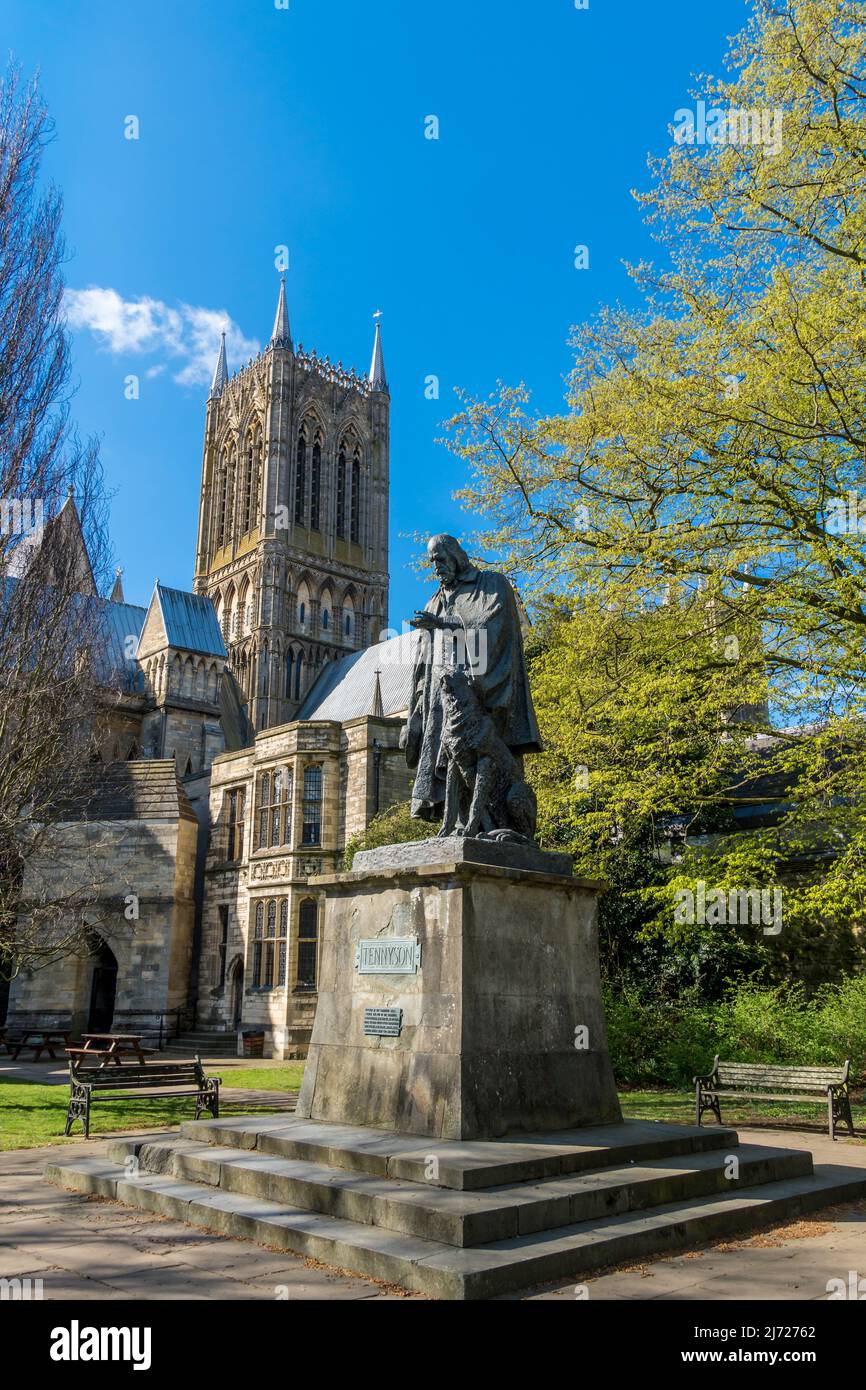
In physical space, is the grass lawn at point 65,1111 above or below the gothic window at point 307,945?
below

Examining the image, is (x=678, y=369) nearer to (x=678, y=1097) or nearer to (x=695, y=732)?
(x=695, y=732)

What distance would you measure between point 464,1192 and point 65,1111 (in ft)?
35.1

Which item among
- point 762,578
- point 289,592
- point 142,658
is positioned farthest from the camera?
point 289,592

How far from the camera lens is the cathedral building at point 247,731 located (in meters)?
28.9

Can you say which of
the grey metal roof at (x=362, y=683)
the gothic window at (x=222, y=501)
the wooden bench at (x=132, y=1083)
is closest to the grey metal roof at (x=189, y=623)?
the grey metal roof at (x=362, y=683)

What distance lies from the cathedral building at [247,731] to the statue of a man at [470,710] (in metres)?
3.96

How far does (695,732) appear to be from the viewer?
17250 millimetres

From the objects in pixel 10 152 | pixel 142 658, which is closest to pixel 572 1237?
pixel 10 152

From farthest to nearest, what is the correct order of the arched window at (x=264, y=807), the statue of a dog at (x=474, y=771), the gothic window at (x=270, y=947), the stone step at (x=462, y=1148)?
1. the arched window at (x=264, y=807)
2. the gothic window at (x=270, y=947)
3. the statue of a dog at (x=474, y=771)
4. the stone step at (x=462, y=1148)

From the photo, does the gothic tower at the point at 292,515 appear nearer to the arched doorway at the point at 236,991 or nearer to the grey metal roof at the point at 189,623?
the grey metal roof at the point at 189,623

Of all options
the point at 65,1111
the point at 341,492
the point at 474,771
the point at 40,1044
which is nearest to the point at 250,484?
the point at 341,492

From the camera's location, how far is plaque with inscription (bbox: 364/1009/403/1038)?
24.0 ft
